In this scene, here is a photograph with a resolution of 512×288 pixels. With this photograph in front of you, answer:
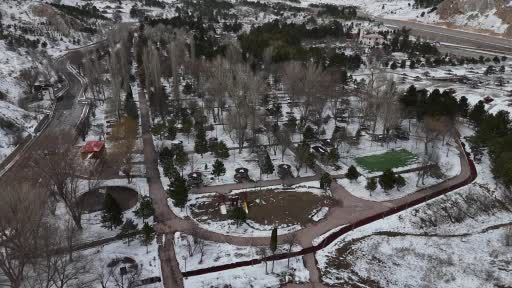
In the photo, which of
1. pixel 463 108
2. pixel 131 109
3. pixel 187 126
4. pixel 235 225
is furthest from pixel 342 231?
pixel 131 109

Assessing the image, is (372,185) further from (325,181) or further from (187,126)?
(187,126)

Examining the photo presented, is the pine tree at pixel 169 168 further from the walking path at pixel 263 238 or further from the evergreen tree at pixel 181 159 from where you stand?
the walking path at pixel 263 238

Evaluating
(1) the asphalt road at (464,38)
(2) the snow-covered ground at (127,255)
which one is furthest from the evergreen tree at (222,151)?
(1) the asphalt road at (464,38)

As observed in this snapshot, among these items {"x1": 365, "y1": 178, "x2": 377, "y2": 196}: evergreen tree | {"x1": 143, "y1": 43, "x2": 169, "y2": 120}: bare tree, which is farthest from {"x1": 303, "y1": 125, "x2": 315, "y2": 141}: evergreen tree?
{"x1": 143, "y1": 43, "x2": 169, "y2": 120}: bare tree

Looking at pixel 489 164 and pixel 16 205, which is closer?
pixel 16 205

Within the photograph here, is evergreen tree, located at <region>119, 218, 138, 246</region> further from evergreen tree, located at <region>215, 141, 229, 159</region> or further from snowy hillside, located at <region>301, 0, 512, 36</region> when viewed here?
snowy hillside, located at <region>301, 0, 512, 36</region>

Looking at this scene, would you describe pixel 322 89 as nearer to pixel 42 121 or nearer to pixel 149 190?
pixel 149 190

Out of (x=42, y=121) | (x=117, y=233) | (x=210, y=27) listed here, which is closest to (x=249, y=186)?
(x=117, y=233)

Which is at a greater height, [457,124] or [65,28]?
[65,28]
